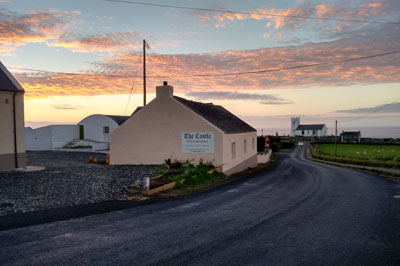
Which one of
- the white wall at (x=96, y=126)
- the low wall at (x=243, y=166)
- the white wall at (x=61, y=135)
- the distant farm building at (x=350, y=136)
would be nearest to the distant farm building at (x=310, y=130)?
the distant farm building at (x=350, y=136)

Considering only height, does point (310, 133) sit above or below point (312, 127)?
below

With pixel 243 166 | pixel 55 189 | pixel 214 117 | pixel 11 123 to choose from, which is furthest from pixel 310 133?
pixel 55 189

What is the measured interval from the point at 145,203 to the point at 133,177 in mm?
6642

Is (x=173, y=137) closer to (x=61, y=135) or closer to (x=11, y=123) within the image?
(x=11, y=123)

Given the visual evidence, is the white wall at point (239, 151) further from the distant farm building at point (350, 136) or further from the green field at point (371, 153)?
the distant farm building at point (350, 136)

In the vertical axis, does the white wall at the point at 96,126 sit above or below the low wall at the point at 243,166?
above

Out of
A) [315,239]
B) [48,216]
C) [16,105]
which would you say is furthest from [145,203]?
[16,105]

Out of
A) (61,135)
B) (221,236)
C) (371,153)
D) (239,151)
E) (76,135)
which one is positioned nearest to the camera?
(221,236)

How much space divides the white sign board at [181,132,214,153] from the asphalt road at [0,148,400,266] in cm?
929

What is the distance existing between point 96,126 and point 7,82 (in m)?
30.2

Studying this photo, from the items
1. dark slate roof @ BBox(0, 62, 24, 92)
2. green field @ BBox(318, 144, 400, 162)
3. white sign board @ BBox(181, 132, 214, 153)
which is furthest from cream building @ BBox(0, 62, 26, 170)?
green field @ BBox(318, 144, 400, 162)

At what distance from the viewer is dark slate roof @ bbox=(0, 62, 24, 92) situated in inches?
822

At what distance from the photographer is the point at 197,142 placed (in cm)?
2272

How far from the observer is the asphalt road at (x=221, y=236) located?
6973mm
